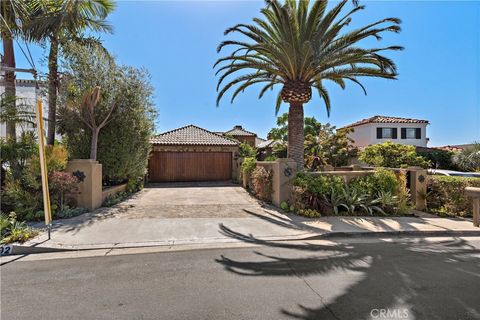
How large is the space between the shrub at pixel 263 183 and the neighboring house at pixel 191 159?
7890 mm

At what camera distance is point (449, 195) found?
31.3 feet

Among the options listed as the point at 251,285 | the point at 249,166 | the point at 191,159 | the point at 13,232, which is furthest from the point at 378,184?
the point at 191,159

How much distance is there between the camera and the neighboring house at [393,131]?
97.6 feet

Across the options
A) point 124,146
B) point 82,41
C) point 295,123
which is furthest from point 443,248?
point 82,41

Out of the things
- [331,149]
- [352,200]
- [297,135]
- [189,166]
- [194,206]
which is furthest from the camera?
[189,166]

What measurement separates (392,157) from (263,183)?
9900 mm

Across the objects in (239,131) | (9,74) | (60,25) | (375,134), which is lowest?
(375,134)

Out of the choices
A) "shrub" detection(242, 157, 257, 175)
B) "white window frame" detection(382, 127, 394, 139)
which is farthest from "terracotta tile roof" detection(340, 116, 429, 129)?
"shrub" detection(242, 157, 257, 175)

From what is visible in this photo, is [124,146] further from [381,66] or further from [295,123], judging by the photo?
[381,66]

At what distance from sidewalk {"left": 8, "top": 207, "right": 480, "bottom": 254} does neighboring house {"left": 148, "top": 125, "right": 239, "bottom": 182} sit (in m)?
10.7

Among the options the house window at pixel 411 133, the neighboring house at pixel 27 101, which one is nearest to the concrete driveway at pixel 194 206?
the neighboring house at pixel 27 101

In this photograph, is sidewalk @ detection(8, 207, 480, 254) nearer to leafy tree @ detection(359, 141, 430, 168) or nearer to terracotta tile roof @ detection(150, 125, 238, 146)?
leafy tree @ detection(359, 141, 430, 168)

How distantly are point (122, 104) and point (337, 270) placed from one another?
35.6ft

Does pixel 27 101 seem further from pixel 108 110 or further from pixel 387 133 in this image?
pixel 387 133
